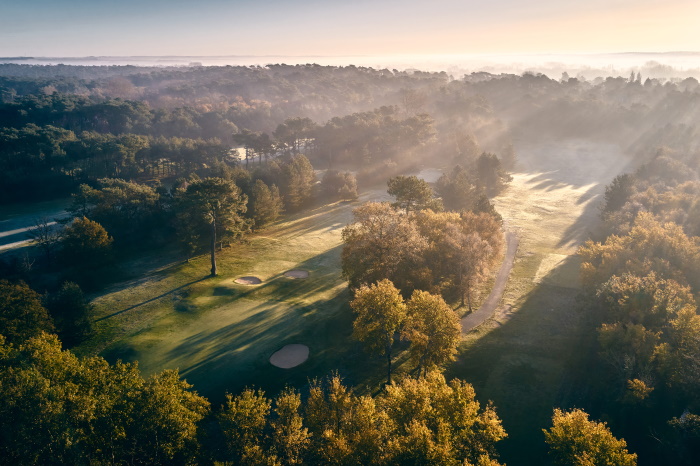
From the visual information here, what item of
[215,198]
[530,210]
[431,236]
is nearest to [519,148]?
[530,210]

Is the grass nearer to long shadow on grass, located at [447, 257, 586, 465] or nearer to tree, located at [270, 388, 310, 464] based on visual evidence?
long shadow on grass, located at [447, 257, 586, 465]

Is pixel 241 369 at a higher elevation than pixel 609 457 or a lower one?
lower

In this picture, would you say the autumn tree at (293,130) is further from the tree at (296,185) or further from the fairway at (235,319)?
the fairway at (235,319)

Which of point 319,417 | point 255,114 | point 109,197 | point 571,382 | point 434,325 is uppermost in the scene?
point 255,114

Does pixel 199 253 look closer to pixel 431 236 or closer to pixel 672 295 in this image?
pixel 431 236

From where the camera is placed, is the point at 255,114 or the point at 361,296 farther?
the point at 255,114

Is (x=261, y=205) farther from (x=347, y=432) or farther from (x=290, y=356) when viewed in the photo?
(x=347, y=432)

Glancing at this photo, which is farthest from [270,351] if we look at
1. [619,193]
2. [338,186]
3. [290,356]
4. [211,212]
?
[619,193]

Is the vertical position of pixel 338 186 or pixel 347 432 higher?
pixel 338 186
